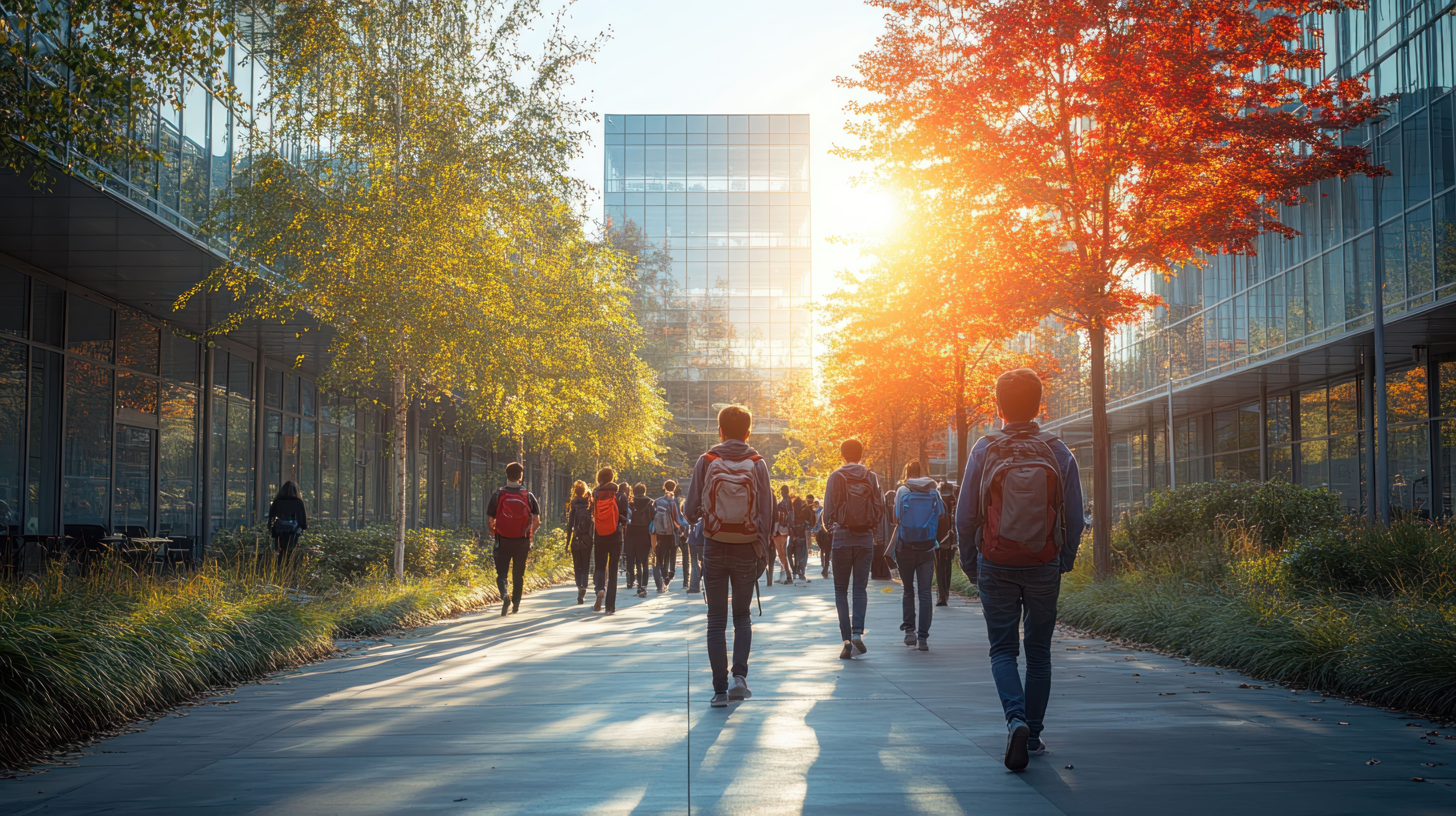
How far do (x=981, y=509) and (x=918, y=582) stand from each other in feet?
18.2

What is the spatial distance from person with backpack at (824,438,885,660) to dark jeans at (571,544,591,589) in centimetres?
674

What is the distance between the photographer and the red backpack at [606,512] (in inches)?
602

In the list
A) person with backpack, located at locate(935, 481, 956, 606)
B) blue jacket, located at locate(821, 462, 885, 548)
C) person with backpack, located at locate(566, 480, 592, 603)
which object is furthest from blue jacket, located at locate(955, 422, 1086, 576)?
person with backpack, located at locate(566, 480, 592, 603)

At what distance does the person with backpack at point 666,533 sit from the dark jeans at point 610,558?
3734 mm

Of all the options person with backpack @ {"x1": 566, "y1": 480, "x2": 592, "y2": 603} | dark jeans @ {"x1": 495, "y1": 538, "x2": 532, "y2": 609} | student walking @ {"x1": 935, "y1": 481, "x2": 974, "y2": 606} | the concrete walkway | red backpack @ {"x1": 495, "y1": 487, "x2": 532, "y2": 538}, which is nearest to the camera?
the concrete walkway

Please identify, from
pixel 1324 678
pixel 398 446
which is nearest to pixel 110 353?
pixel 398 446

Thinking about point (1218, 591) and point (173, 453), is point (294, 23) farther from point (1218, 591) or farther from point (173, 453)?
point (1218, 591)

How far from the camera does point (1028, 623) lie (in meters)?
5.85

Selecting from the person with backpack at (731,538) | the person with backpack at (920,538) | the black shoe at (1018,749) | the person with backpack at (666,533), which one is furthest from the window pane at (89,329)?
the black shoe at (1018,749)

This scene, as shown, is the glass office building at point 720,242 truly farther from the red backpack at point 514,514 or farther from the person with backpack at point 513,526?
the red backpack at point 514,514

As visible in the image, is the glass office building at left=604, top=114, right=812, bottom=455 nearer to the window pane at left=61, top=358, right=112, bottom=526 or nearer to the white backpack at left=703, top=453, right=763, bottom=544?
the window pane at left=61, top=358, right=112, bottom=526

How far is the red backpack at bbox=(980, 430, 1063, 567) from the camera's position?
18.6 feet

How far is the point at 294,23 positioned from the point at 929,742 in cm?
1233

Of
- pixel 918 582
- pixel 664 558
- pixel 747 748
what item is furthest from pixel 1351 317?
pixel 747 748
